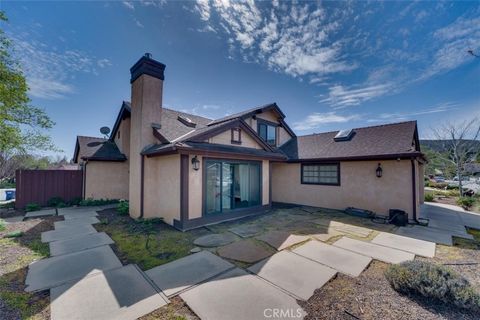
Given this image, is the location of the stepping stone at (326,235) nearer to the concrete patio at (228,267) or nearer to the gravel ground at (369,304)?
the concrete patio at (228,267)

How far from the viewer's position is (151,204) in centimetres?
809

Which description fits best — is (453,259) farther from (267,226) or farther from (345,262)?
(267,226)

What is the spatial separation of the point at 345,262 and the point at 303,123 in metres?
17.8

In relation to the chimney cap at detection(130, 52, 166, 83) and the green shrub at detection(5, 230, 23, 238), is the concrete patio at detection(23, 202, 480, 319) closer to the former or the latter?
the green shrub at detection(5, 230, 23, 238)

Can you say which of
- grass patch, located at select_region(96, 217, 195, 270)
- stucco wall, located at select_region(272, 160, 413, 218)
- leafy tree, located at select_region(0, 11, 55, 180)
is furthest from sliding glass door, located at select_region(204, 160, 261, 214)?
leafy tree, located at select_region(0, 11, 55, 180)

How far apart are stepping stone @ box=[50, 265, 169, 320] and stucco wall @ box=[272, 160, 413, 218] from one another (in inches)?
379

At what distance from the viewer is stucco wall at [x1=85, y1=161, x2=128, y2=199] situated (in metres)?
11.6

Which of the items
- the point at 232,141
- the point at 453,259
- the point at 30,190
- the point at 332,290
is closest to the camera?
the point at 332,290

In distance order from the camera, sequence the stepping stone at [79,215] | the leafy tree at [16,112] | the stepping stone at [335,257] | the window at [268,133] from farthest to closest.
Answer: the window at [268,133]
the stepping stone at [79,215]
the leafy tree at [16,112]
the stepping stone at [335,257]

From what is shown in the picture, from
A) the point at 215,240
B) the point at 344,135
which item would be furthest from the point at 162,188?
the point at 344,135

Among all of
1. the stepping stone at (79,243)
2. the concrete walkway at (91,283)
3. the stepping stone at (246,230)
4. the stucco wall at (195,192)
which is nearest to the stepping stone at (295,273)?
the stepping stone at (246,230)

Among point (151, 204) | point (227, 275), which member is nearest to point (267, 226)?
point (227, 275)

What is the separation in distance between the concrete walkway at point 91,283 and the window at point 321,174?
971 centimetres

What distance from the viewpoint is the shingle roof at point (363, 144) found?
8.98m
